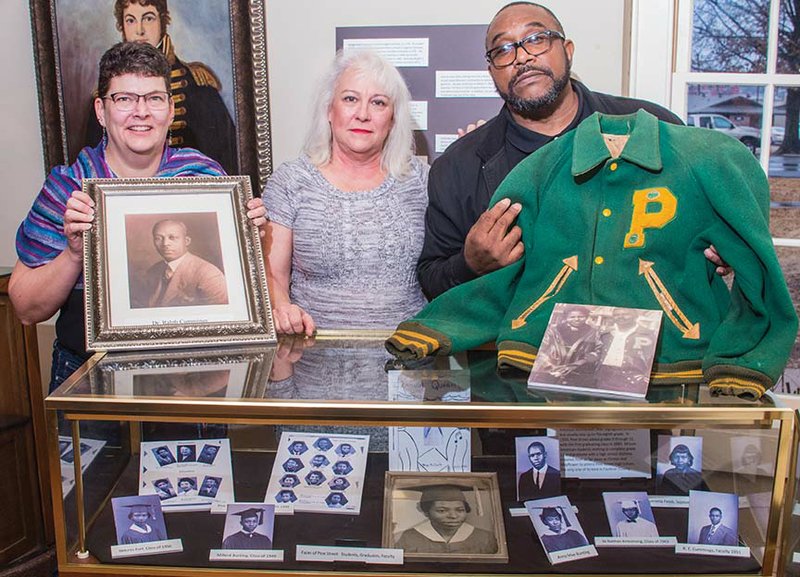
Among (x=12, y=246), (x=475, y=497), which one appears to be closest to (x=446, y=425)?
(x=475, y=497)

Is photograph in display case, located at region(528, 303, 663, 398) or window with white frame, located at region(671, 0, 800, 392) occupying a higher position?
window with white frame, located at region(671, 0, 800, 392)

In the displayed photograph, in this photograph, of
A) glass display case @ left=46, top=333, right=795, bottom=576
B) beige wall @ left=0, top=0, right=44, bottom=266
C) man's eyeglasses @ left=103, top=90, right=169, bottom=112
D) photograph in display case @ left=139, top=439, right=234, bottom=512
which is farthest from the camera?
beige wall @ left=0, top=0, right=44, bottom=266

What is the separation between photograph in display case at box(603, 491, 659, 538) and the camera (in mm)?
1287

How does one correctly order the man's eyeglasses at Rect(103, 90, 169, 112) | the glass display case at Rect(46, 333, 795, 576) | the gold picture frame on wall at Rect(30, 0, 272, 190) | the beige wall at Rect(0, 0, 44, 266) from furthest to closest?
the beige wall at Rect(0, 0, 44, 266) → the gold picture frame on wall at Rect(30, 0, 272, 190) → the man's eyeglasses at Rect(103, 90, 169, 112) → the glass display case at Rect(46, 333, 795, 576)

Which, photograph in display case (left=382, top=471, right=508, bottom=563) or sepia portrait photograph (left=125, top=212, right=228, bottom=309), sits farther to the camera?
sepia portrait photograph (left=125, top=212, right=228, bottom=309)

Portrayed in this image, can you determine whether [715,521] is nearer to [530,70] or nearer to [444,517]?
[444,517]

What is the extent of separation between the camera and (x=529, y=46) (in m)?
1.73

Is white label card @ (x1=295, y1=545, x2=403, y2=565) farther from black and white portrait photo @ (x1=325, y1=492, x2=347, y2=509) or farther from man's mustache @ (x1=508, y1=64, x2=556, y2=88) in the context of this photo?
man's mustache @ (x1=508, y1=64, x2=556, y2=88)

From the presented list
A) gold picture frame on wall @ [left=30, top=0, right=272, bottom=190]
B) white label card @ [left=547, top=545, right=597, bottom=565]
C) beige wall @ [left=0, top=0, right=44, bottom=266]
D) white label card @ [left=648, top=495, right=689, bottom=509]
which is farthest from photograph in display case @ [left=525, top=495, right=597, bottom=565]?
beige wall @ [left=0, top=0, right=44, bottom=266]

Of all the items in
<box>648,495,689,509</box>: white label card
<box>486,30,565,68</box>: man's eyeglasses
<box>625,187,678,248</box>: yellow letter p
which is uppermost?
<box>486,30,565,68</box>: man's eyeglasses

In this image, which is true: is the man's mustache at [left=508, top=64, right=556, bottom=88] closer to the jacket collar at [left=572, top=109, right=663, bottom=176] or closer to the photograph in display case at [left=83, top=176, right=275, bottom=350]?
the jacket collar at [left=572, top=109, right=663, bottom=176]

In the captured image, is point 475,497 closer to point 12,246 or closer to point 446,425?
point 446,425

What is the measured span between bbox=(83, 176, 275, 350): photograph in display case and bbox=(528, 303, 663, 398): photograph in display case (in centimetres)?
55

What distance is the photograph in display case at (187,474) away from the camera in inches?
52.9
